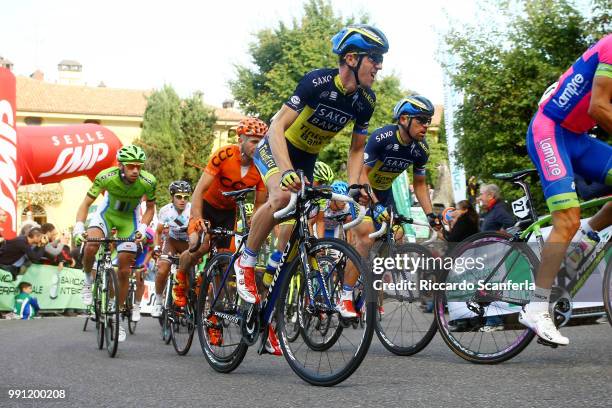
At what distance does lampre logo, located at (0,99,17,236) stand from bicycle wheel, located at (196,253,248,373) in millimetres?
15258

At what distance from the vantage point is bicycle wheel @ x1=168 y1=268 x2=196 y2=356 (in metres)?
8.86

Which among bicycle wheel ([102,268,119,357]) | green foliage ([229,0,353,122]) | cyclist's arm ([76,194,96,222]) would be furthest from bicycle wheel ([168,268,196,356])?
green foliage ([229,0,353,122])

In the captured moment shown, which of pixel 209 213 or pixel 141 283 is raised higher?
pixel 209 213

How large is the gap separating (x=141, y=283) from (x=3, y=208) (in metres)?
9.74

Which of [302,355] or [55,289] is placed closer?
[302,355]

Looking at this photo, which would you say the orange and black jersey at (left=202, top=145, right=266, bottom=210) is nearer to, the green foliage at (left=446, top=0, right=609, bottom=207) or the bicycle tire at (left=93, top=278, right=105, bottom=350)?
the bicycle tire at (left=93, top=278, right=105, bottom=350)

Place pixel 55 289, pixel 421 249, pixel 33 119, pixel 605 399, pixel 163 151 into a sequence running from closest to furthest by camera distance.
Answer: pixel 605 399, pixel 421 249, pixel 55 289, pixel 163 151, pixel 33 119

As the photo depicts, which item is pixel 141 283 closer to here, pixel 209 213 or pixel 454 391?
pixel 209 213

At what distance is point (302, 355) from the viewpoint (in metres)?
5.98

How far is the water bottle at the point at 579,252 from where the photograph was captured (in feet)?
20.1

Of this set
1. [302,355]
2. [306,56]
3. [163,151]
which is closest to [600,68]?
[302,355]

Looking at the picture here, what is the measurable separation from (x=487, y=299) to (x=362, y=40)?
2.05 m

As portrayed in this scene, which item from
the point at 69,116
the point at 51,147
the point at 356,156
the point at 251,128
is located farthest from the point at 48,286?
the point at 69,116

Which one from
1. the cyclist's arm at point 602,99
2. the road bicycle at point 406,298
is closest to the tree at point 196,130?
the road bicycle at point 406,298
